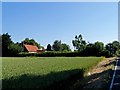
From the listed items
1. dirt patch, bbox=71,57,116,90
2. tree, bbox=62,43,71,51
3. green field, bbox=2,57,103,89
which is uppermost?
tree, bbox=62,43,71,51

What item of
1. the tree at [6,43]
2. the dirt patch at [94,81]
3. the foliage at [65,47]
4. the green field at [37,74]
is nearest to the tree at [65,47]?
the foliage at [65,47]

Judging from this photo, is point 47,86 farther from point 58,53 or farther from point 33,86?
point 58,53

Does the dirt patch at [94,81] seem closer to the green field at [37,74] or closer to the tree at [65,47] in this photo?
the green field at [37,74]

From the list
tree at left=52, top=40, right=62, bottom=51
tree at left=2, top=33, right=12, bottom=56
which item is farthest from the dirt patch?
tree at left=52, top=40, right=62, bottom=51

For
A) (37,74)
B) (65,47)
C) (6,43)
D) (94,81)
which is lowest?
(94,81)

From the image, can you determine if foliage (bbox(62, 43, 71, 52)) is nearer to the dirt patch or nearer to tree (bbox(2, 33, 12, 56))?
tree (bbox(2, 33, 12, 56))

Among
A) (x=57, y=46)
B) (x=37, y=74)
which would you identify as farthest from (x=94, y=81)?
(x=57, y=46)

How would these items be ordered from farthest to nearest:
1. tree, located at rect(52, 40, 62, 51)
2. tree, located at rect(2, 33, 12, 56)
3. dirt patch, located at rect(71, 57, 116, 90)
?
tree, located at rect(52, 40, 62, 51)
tree, located at rect(2, 33, 12, 56)
dirt patch, located at rect(71, 57, 116, 90)

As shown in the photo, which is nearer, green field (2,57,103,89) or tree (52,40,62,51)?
green field (2,57,103,89)

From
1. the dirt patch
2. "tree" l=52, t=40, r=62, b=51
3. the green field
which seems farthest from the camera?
"tree" l=52, t=40, r=62, b=51

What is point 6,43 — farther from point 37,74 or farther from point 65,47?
point 37,74

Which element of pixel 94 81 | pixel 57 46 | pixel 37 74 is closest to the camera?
pixel 94 81

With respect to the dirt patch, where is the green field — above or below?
above

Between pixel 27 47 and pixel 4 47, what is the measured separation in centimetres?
3080
